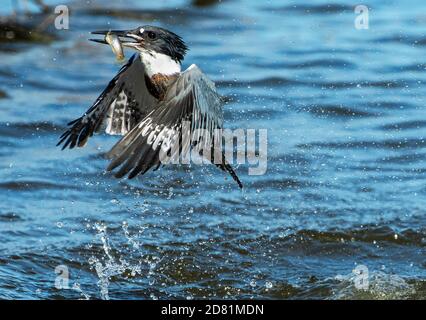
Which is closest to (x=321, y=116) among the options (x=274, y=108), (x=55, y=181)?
(x=274, y=108)

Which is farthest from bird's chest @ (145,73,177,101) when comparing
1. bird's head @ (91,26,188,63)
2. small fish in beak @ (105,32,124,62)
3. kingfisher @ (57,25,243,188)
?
small fish in beak @ (105,32,124,62)

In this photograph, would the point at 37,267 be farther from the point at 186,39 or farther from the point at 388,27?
the point at 388,27

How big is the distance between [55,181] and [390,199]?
235cm

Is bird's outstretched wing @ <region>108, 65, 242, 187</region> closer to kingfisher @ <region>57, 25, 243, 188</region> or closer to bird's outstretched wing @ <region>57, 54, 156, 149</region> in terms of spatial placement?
kingfisher @ <region>57, 25, 243, 188</region>

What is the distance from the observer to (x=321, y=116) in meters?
8.84

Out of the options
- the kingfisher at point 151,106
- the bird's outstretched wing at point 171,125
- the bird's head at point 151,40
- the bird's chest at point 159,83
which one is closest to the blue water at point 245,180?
the kingfisher at point 151,106

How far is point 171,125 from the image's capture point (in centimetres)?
565

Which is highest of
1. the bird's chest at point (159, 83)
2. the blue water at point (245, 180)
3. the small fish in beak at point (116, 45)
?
the small fish in beak at point (116, 45)

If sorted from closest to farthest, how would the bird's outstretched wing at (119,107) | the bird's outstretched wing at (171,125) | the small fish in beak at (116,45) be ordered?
the bird's outstretched wing at (171,125), the small fish in beak at (116,45), the bird's outstretched wing at (119,107)

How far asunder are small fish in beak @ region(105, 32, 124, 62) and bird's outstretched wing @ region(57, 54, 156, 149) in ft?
1.24

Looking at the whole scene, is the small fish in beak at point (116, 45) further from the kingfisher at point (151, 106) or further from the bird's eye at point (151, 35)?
the bird's eye at point (151, 35)

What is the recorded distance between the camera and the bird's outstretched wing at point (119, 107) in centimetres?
629

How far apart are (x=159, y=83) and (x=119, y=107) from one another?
1.13 feet

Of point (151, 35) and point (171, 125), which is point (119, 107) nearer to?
point (151, 35)
